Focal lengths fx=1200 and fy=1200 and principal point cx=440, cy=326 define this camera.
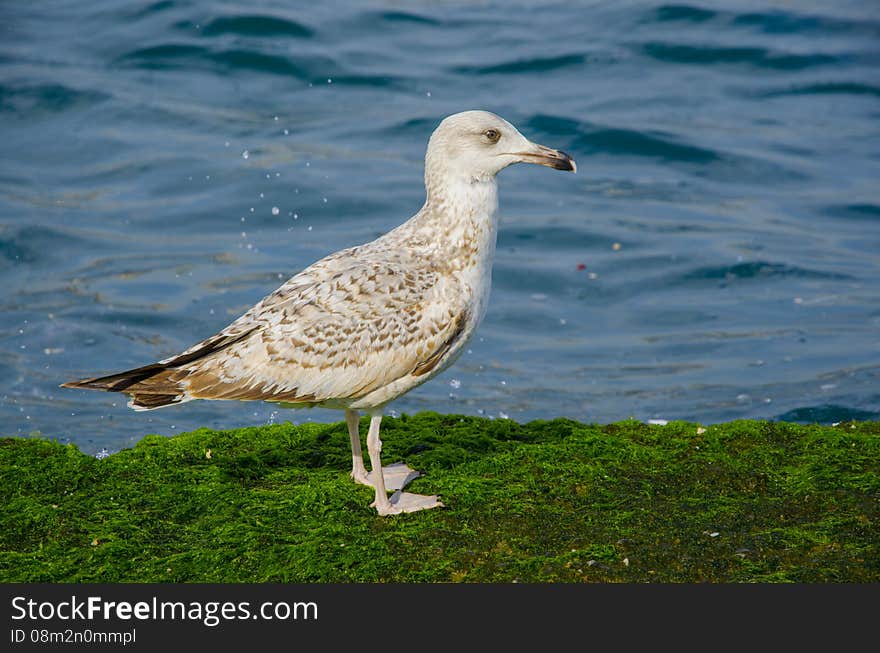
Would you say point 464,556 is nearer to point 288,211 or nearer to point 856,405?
point 856,405

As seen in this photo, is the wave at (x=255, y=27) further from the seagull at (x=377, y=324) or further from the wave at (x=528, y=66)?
the seagull at (x=377, y=324)

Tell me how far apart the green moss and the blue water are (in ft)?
12.3

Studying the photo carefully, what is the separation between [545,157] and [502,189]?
9.13 m

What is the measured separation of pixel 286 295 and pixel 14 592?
2.09 metres

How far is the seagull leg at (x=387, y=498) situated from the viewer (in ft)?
20.6

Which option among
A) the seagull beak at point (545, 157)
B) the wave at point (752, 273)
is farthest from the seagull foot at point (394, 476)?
the wave at point (752, 273)

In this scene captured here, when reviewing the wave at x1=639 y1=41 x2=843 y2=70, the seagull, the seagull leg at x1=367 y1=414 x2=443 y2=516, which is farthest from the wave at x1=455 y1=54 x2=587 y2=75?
the seagull leg at x1=367 y1=414 x2=443 y2=516

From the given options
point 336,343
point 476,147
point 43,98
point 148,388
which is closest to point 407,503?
point 336,343

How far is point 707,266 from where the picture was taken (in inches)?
543

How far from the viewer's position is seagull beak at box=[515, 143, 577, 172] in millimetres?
6734

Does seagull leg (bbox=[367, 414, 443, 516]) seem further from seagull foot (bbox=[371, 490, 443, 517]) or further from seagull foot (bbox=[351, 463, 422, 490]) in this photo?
seagull foot (bbox=[351, 463, 422, 490])

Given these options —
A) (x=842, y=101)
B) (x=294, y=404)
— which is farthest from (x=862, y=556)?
(x=842, y=101)

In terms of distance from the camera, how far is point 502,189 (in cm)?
1585

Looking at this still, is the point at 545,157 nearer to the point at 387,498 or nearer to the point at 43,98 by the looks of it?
the point at 387,498
